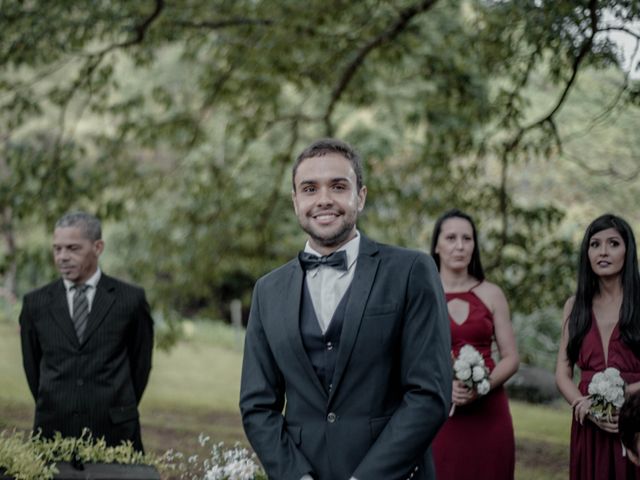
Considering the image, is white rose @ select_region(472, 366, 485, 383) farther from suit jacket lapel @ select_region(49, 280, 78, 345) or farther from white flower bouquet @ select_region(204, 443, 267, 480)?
suit jacket lapel @ select_region(49, 280, 78, 345)

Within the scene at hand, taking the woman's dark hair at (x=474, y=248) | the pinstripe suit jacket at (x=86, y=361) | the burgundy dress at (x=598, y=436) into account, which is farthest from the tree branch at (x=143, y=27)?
the burgundy dress at (x=598, y=436)

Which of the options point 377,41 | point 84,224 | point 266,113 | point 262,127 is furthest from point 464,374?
point 266,113

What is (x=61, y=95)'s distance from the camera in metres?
10.4

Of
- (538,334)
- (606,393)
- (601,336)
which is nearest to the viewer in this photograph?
(606,393)

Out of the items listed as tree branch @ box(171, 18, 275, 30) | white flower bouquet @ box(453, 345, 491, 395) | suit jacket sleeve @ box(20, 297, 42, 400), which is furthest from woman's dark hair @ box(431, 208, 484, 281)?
tree branch @ box(171, 18, 275, 30)

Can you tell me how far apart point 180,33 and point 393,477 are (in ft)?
27.9

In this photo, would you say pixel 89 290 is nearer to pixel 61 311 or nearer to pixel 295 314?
pixel 61 311

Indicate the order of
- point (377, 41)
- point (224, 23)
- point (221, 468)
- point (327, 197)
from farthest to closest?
point (224, 23)
point (377, 41)
point (221, 468)
point (327, 197)

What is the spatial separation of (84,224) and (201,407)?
11.9 meters

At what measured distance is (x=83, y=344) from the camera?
17.1 feet

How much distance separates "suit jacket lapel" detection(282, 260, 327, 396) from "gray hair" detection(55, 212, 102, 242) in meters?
2.36

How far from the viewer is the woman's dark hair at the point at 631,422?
3318 millimetres

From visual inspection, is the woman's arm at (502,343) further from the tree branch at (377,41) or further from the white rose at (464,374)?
the tree branch at (377,41)

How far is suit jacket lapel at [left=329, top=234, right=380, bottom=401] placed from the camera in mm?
3051
